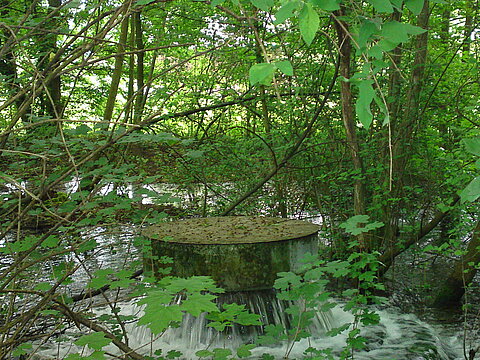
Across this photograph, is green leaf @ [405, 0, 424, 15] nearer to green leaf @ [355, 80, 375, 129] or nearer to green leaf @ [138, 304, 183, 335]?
green leaf @ [355, 80, 375, 129]

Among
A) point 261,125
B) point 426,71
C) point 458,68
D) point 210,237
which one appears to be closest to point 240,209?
point 261,125

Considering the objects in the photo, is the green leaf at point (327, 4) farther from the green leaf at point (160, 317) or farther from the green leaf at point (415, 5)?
the green leaf at point (160, 317)

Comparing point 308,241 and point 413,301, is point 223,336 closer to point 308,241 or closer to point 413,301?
point 308,241

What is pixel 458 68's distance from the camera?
26.2 ft

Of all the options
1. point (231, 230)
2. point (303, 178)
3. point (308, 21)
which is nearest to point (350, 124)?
point (231, 230)

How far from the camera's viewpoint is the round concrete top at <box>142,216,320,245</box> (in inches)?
205

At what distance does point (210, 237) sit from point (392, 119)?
2486mm

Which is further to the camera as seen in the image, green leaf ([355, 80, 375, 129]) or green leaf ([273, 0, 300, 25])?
green leaf ([355, 80, 375, 129])

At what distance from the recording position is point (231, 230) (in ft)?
19.0

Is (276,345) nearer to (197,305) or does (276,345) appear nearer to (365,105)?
(197,305)

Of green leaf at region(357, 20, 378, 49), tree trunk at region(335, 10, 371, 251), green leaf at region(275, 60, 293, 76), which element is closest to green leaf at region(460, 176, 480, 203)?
green leaf at region(357, 20, 378, 49)

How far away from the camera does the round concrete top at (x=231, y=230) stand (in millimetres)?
5215

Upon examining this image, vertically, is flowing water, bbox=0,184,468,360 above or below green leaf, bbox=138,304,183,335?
below

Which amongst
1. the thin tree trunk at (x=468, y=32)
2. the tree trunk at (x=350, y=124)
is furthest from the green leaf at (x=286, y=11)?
the thin tree trunk at (x=468, y=32)
